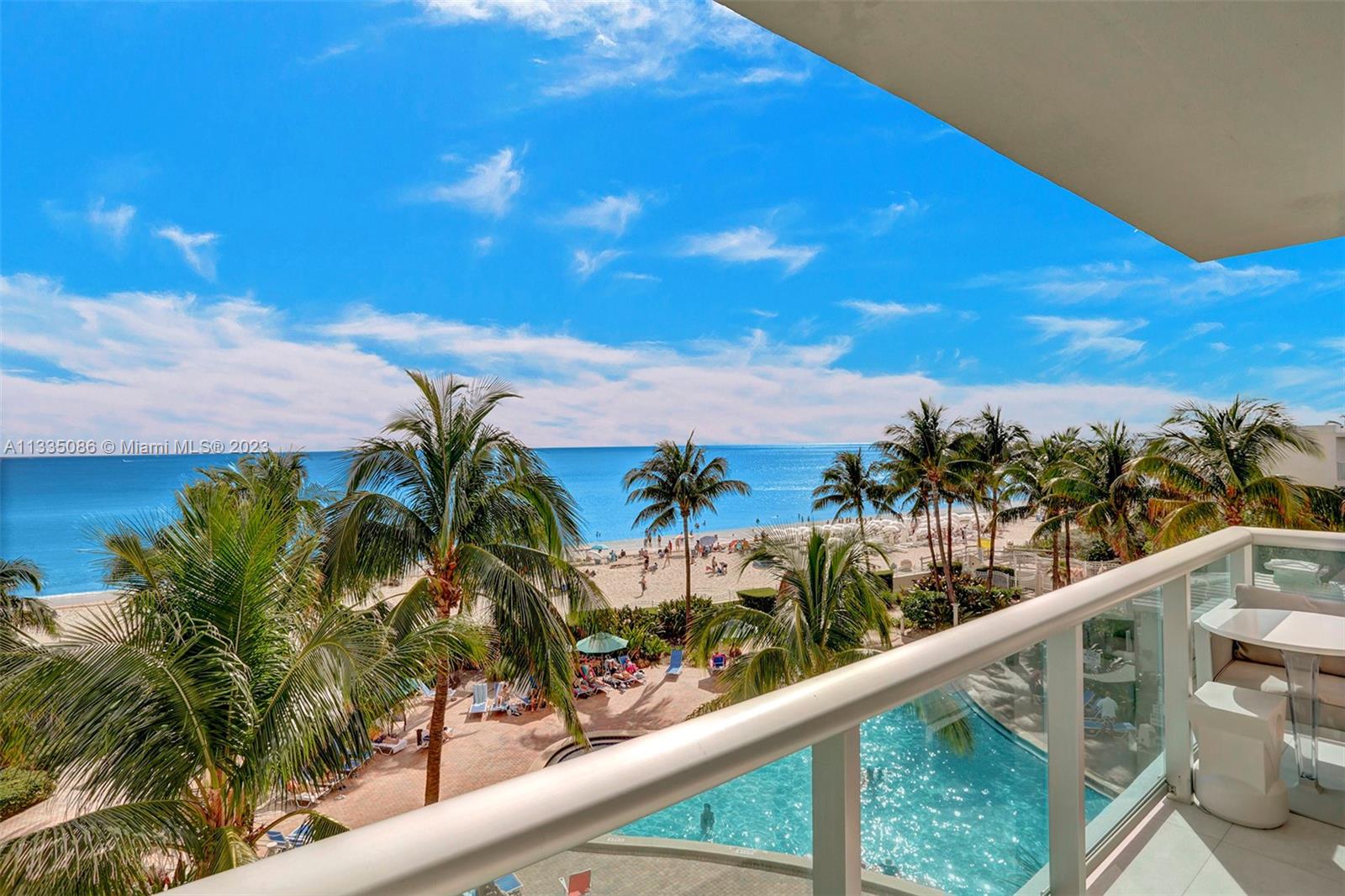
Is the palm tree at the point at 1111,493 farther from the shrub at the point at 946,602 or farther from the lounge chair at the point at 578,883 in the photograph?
the lounge chair at the point at 578,883

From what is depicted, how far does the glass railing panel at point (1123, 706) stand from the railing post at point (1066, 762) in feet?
0.20

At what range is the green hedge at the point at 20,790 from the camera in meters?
9.98

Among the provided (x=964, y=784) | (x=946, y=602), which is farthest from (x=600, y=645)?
(x=964, y=784)

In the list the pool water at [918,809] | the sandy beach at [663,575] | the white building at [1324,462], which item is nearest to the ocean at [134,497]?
the sandy beach at [663,575]

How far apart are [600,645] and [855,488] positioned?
13.6m

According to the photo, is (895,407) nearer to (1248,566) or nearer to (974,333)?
(974,333)

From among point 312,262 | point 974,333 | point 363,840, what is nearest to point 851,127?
point 974,333

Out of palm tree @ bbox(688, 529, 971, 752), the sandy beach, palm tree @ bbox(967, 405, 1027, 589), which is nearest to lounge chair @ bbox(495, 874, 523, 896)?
palm tree @ bbox(688, 529, 971, 752)

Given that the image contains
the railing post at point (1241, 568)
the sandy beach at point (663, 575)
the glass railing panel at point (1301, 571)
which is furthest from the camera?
the sandy beach at point (663, 575)

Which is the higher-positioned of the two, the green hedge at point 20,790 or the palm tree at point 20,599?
the palm tree at point 20,599

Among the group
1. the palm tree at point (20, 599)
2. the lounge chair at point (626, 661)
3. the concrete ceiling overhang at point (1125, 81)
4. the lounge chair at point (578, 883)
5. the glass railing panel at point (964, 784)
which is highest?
the concrete ceiling overhang at point (1125, 81)

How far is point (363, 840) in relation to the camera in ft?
1.46

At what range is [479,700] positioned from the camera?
560 inches

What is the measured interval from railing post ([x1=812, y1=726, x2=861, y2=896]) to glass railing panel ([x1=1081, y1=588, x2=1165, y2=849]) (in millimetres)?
926
